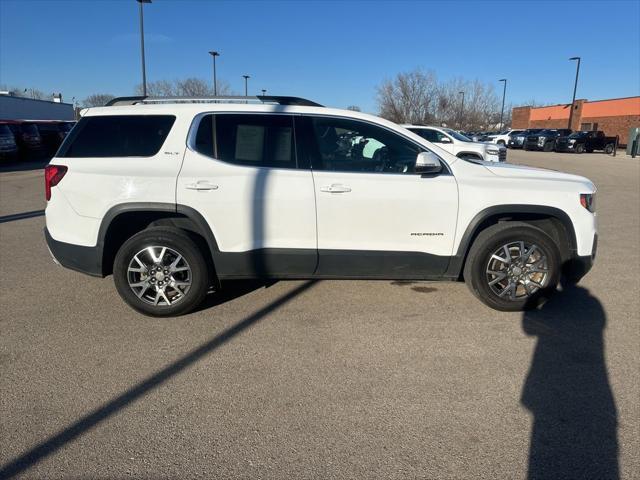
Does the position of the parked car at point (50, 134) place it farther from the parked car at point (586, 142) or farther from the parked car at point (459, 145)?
the parked car at point (586, 142)

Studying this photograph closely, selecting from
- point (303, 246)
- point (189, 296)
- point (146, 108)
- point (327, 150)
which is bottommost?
point (189, 296)

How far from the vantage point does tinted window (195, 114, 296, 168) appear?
418 cm

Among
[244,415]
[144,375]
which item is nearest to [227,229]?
[144,375]

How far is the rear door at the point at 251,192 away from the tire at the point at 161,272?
0.23 metres

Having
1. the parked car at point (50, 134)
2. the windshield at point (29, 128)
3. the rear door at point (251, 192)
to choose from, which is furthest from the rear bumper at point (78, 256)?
the parked car at point (50, 134)

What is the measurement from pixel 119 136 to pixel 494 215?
3445mm

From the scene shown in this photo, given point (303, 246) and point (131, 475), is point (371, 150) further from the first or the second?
point (131, 475)

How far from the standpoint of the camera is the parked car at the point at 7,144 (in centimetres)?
1947

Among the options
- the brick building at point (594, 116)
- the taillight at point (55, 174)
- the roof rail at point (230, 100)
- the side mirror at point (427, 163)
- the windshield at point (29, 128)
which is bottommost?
the taillight at point (55, 174)

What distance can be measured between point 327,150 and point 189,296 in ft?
5.85

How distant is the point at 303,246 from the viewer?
424 centimetres

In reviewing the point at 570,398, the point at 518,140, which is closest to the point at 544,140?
the point at 518,140

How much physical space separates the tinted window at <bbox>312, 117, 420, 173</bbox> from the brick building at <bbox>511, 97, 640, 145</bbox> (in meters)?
50.0

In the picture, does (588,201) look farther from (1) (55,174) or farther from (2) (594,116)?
(2) (594,116)
